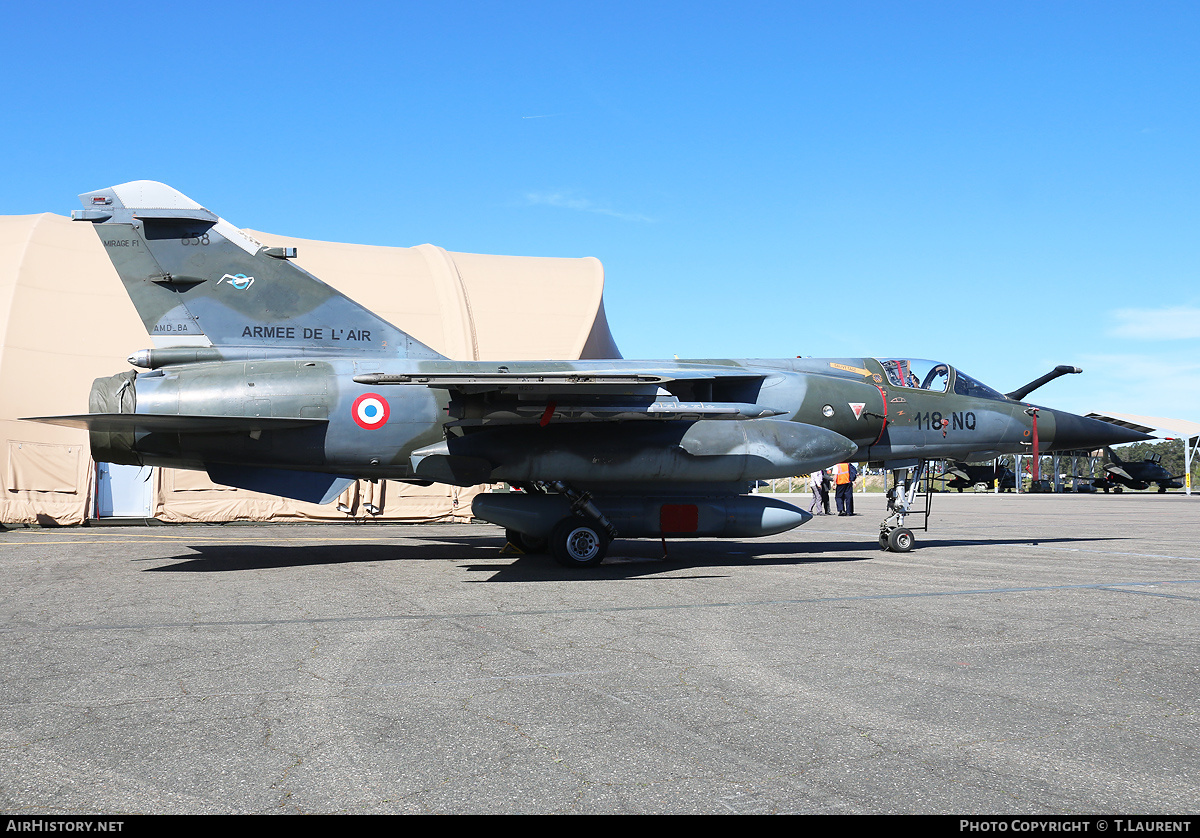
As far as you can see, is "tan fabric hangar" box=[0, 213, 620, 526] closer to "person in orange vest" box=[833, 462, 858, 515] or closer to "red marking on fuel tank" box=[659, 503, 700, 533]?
"person in orange vest" box=[833, 462, 858, 515]

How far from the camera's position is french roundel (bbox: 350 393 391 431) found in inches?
464

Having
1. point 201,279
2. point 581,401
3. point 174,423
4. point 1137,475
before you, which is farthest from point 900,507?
point 1137,475

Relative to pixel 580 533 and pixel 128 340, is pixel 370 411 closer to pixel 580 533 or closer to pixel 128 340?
pixel 580 533

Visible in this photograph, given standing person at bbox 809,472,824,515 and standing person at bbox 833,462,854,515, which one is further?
standing person at bbox 809,472,824,515

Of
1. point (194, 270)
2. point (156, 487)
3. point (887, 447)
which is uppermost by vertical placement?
point (194, 270)

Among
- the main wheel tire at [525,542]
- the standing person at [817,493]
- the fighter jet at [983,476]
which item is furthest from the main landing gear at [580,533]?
the fighter jet at [983,476]

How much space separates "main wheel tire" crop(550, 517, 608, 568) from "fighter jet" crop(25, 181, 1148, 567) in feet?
0.09

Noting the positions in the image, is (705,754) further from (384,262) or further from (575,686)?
(384,262)

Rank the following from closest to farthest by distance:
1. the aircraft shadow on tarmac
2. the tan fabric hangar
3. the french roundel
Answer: the aircraft shadow on tarmac → the french roundel → the tan fabric hangar

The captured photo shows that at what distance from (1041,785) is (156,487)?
75.0 feet

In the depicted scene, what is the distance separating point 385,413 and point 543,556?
3.53 metres

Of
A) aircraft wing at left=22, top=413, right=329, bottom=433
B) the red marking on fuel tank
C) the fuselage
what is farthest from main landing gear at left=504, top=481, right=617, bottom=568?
aircraft wing at left=22, top=413, right=329, bottom=433
